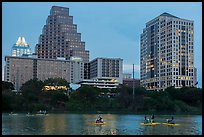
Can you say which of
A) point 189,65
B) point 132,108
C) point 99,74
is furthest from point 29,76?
point 132,108

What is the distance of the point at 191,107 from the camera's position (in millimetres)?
95938

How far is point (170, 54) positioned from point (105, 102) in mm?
83563

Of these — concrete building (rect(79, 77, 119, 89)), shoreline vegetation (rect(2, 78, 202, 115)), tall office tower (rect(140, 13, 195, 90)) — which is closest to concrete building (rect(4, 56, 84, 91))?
concrete building (rect(79, 77, 119, 89))

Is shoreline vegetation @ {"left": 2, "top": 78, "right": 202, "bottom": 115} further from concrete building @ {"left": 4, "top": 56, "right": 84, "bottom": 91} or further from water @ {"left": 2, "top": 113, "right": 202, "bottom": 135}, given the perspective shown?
concrete building @ {"left": 4, "top": 56, "right": 84, "bottom": 91}

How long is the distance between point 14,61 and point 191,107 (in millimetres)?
103450

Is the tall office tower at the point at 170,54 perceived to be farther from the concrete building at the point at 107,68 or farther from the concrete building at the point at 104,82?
the concrete building at the point at 104,82

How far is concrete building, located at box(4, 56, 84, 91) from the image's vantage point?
557ft

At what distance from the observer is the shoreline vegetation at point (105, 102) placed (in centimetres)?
8688

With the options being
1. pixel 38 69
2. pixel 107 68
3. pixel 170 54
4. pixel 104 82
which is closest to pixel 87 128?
pixel 104 82

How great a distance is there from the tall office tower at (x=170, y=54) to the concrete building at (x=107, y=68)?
16.4 m

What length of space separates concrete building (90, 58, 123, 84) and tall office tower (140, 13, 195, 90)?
16.4 m

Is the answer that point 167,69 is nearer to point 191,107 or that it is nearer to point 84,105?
point 191,107

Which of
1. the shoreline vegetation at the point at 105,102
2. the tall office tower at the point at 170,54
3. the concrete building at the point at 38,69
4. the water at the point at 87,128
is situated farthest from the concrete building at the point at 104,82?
the water at the point at 87,128

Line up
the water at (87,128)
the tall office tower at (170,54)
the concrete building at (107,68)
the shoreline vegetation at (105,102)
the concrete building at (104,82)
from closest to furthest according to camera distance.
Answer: the water at (87,128) → the shoreline vegetation at (105,102) → the tall office tower at (170,54) → the concrete building at (104,82) → the concrete building at (107,68)
